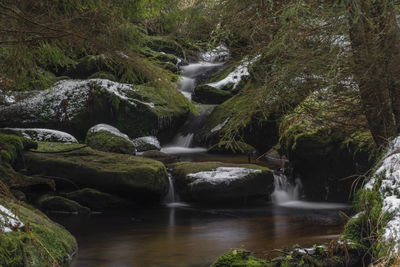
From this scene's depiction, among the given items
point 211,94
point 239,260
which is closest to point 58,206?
point 239,260

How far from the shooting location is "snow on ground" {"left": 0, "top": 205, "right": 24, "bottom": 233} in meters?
3.86

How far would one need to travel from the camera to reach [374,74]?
5.33 m

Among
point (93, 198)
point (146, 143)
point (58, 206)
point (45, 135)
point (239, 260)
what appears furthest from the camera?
point (146, 143)

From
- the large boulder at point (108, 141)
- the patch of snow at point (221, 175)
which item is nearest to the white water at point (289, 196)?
the patch of snow at point (221, 175)

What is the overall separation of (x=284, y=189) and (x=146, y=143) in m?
4.74

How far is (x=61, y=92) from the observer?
13.7 meters

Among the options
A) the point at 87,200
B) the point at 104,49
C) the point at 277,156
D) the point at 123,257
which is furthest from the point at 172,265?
the point at 277,156

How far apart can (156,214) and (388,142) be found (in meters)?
4.88

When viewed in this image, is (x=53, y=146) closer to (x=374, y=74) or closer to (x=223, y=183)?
(x=223, y=183)

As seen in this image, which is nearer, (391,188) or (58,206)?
(391,188)

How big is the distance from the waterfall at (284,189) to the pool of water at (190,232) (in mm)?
495

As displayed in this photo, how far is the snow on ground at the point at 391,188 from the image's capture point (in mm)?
3956

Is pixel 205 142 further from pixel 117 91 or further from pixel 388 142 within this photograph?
pixel 388 142

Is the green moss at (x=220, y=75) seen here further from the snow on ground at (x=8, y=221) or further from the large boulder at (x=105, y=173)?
the snow on ground at (x=8, y=221)
